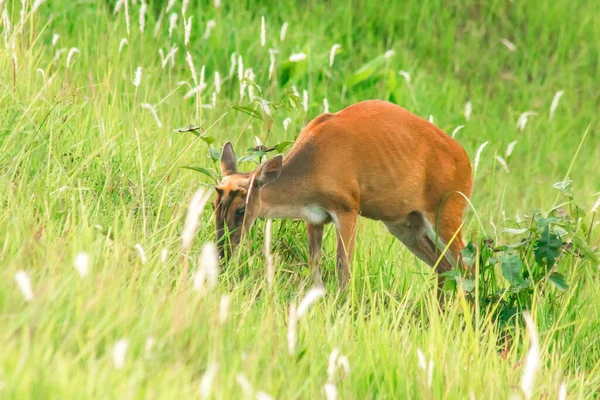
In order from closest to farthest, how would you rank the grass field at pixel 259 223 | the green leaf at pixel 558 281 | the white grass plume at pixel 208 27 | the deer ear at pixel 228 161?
the grass field at pixel 259 223 → the green leaf at pixel 558 281 → the deer ear at pixel 228 161 → the white grass plume at pixel 208 27

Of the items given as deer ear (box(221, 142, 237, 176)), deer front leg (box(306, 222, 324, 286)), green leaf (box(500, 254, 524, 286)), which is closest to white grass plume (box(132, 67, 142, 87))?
deer ear (box(221, 142, 237, 176))

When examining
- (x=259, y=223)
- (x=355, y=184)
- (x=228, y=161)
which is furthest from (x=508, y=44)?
(x=228, y=161)

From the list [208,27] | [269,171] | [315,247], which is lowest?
[315,247]

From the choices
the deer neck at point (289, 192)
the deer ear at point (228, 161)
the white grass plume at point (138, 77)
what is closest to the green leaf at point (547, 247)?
the deer neck at point (289, 192)

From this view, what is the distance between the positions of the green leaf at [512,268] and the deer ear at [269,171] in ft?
4.30

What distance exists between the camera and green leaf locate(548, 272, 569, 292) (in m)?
5.52

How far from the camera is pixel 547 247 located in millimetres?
5617

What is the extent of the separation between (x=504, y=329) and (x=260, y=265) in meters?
1.33

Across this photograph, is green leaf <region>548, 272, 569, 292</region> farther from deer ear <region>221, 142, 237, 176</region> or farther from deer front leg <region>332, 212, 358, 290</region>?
deer ear <region>221, 142, 237, 176</region>

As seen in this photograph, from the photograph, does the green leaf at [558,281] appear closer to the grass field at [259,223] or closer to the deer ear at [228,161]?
the grass field at [259,223]

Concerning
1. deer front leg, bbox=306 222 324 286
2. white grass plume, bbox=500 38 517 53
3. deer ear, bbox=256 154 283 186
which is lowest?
white grass plume, bbox=500 38 517 53

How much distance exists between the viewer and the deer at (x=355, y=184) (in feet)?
Result: 19.5

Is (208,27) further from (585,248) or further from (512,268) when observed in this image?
(585,248)

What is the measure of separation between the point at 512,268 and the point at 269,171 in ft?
4.66
